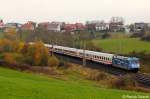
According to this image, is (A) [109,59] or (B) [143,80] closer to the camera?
(B) [143,80]

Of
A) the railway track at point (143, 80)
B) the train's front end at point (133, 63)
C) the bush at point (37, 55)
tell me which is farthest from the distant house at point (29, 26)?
the railway track at point (143, 80)

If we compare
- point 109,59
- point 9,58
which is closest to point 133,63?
point 109,59

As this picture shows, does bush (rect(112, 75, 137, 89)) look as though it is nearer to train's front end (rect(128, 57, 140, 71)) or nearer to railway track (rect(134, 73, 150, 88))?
railway track (rect(134, 73, 150, 88))

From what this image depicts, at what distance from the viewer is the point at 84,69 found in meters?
48.8

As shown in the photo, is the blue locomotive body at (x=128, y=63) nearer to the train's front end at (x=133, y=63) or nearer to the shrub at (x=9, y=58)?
the train's front end at (x=133, y=63)

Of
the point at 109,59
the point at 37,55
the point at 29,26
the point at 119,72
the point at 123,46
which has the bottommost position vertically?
the point at 123,46

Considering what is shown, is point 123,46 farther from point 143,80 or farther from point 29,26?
point 29,26

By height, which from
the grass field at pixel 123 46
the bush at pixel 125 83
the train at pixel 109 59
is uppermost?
the bush at pixel 125 83

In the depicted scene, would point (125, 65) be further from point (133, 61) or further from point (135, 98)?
point (135, 98)

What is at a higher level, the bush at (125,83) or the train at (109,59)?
the bush at (125,83)

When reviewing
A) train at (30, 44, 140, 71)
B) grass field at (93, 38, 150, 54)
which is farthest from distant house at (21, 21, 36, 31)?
train at (30, 44, 140, 71)

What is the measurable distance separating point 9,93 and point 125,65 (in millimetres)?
33387

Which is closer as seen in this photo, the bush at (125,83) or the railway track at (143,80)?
the bush at (125,83)

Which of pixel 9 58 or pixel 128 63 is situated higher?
pixel 128 63
